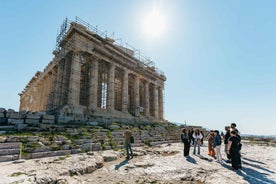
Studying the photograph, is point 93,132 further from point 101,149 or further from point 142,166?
point 142,166

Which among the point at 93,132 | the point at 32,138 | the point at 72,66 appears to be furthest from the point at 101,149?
the point at 72,66

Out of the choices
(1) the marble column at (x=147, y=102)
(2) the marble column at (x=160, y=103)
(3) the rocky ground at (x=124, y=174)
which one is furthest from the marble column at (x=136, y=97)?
(3) the rocky ground at (x=124, y=174)

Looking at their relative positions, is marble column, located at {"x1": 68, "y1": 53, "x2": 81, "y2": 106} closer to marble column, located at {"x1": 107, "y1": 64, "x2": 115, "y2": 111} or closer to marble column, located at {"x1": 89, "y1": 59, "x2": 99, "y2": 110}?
marble column, located at {"x1": 89, "y1": 59, "x2": 99, "y2": 110}

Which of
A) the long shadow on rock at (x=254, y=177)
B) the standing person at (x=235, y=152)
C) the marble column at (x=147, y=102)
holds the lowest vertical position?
the long shadow on rock at (x=254, y=177)

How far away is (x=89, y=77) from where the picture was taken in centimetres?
2620

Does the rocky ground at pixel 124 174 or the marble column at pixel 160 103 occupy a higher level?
the marble column at pixel 160 103

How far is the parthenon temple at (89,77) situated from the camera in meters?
21.4

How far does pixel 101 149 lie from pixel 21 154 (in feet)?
15.3

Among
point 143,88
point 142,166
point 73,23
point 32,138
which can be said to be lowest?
point 142,166

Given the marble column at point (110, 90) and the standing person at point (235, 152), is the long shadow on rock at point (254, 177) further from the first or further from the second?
the marble column at point (110, 90)

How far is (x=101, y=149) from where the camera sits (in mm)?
11617

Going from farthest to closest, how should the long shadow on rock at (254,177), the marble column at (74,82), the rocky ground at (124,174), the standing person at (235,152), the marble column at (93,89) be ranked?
the marble column at (93,89) → the marble column at (74,82) → the standing person at (235,152) → the long shadow on rock at (254,177) → the rocky ground at (124,174)

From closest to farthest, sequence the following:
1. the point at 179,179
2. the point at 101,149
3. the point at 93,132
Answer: the point at 179,179, the point at 101,149, the point at 93,132

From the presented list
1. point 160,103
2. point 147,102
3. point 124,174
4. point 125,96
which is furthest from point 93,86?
point 160,103
